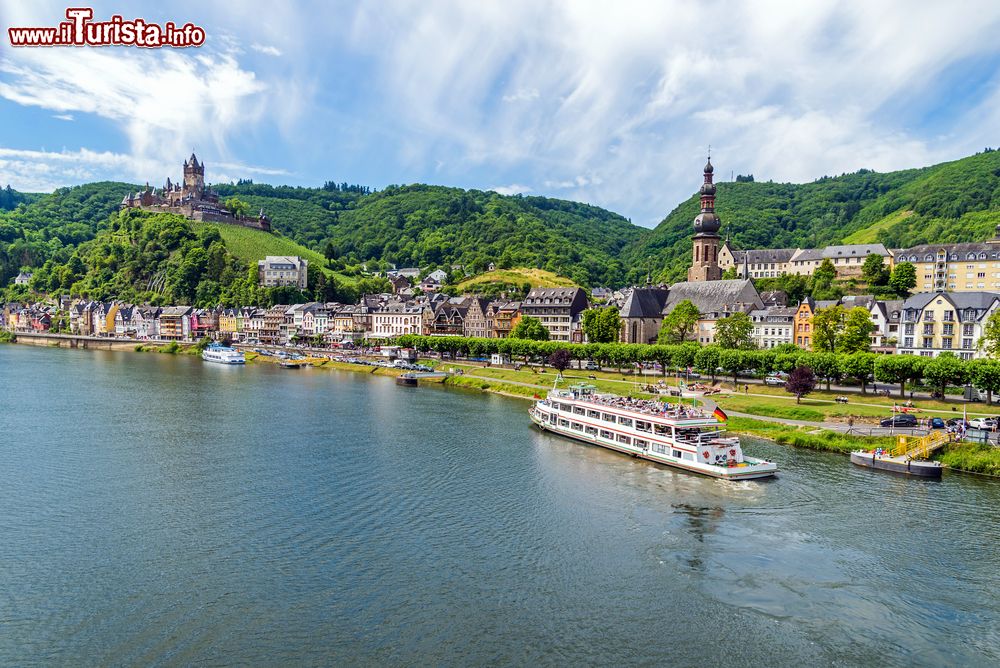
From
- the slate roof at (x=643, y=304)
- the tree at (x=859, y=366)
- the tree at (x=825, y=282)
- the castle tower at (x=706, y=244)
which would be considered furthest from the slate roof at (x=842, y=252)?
the tree at (x=859, y=366)

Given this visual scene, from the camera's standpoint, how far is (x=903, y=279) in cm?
10575

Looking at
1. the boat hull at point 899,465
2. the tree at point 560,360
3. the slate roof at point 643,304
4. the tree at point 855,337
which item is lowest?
the boat hull at point 899,465

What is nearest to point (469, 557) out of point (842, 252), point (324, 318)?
point (842, 252)

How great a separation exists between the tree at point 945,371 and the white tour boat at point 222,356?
10109cm

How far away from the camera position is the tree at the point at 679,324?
3684 inches

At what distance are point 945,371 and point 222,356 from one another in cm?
10596

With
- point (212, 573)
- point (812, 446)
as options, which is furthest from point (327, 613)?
point (812, 446)

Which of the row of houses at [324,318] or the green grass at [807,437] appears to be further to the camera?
the row of houses at [324,318]

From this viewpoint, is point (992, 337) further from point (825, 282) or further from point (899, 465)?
point (825, 282)

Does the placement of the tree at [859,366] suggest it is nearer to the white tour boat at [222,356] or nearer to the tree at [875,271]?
the tree at [875,271]

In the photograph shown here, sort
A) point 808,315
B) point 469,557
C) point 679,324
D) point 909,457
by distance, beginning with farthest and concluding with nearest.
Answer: point 679,324 < point 808,315 < point 909,457 < point 469,557

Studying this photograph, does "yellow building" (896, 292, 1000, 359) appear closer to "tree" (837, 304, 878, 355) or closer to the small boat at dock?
"tree" (837, 304, 878, 355)

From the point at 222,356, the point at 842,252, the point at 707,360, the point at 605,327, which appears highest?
the point at 842,252

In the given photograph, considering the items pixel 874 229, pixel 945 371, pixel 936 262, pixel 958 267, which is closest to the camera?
pixel 945 371
